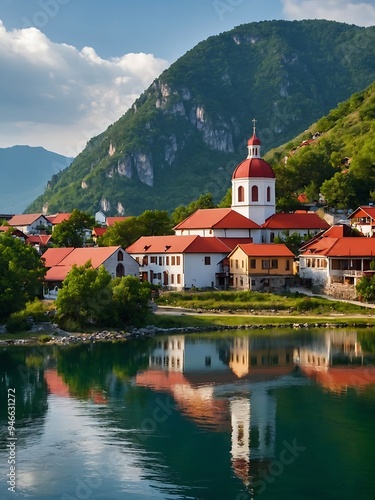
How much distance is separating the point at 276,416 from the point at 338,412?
2.65 metres

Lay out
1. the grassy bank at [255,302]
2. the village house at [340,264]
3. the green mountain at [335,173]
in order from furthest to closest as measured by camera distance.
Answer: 1. the green mountain at [335,173]
2. the village house at [340,264]
3. the grassy bank at [255,302]

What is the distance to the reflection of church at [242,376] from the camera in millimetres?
→ 30247

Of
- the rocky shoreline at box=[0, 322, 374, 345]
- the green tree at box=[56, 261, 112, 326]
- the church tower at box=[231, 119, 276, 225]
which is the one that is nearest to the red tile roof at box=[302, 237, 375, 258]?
the church tower at box=[231, 119, 276, 225]

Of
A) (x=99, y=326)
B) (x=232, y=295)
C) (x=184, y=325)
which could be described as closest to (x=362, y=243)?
(x=232, y=295)

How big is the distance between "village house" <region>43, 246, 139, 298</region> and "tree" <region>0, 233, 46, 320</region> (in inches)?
104

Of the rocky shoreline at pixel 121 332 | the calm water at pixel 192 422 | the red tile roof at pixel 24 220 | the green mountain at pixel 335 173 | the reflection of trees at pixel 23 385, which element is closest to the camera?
the calm water at pixel 192 422

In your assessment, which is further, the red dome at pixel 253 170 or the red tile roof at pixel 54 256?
the red dome at pixel 253 170

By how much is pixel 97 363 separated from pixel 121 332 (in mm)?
10353

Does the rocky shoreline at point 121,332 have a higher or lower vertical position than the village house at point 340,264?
lower

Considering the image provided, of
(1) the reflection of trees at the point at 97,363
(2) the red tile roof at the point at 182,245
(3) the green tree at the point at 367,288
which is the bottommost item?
(1) the reflection of trees at the point at 97,363

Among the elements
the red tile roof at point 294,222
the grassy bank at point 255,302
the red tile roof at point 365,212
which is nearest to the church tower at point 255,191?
the red tile roof at point 294,222

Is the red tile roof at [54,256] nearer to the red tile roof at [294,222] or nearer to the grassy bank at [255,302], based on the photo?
the grassy bank at [255,302]

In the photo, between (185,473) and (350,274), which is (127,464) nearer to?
(185,473)

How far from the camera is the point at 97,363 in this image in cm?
4675
